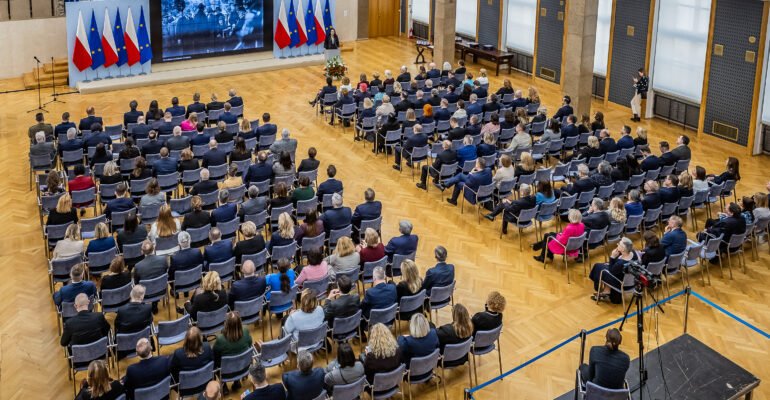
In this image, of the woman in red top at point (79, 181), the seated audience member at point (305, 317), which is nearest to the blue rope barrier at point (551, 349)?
the seated audience member at point (305, 317)

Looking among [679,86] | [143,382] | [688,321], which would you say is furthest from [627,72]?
[143,382]

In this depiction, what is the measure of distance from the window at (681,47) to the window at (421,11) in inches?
432

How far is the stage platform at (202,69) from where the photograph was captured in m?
22.0

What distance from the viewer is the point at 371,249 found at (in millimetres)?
10766

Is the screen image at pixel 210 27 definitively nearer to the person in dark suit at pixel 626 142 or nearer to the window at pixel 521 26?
the window at pixel 521 26

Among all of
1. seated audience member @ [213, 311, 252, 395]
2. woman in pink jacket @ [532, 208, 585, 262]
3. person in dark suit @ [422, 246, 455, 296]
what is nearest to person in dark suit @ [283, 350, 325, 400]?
seated audience member @ [213, 311, 252, 395]

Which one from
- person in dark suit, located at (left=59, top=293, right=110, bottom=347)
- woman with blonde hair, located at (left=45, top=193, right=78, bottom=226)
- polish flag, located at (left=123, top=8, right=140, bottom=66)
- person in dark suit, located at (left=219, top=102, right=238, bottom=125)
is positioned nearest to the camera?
person in dark suit, located at (left=59, top=293, right=110, bottom=347)

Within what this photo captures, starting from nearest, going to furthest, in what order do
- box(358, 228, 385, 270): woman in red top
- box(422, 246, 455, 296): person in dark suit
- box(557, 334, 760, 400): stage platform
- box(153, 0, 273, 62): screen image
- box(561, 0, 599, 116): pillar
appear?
1. box(557, 334, 760, 400): stage platform
2. box(422, 246, 455, 296): person in dark suit
3. box(358, 228, 385, 270): woman in red top
4. box(561, 0, 599, 116): pillar
5. box(153, 0, 273, 62): screen image

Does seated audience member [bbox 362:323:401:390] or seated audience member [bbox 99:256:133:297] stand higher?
seated audience member [bbox 99:256:133:297]

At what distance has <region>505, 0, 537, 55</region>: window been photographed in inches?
945

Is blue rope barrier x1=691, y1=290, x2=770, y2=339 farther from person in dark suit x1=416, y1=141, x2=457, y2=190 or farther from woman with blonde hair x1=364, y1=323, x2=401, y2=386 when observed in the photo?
woman with blonde hair x1=364, y1=323, x2=401, y2=386

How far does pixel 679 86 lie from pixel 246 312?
46.0 feet

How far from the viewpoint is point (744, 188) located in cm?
1580

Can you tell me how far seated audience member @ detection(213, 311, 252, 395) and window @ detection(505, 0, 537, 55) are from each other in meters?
17.8
